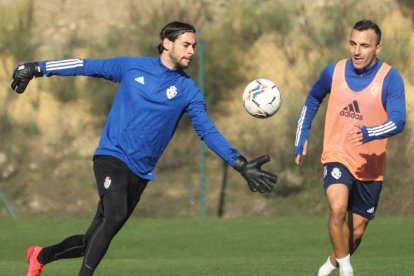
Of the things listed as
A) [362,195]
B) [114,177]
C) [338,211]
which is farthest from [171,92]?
[362,195]

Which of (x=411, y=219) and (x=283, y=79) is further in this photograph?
(x=283, y=79)

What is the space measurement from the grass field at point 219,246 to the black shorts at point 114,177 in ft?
8.04

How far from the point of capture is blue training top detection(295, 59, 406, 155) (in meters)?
8.66

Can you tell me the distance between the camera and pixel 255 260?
1216cm

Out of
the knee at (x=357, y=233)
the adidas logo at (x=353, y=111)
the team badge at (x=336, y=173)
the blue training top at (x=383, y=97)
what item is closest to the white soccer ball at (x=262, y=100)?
the blue training top at (x=383, y=97)

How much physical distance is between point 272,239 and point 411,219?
2.74 m

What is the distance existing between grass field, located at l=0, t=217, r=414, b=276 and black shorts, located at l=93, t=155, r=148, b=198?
2452mm

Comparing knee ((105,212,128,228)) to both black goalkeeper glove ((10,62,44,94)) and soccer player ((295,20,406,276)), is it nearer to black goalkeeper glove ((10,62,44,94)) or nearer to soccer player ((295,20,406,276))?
black goalkeeper glove ((10,62,44,94))

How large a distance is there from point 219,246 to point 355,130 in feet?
16.9

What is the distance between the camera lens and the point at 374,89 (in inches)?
359

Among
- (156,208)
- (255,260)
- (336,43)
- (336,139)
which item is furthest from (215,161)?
(336,139)

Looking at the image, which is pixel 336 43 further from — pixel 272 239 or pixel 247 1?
pixel 272 239

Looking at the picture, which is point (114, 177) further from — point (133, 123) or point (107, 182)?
point (133, 123)

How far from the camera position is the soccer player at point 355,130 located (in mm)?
9070
